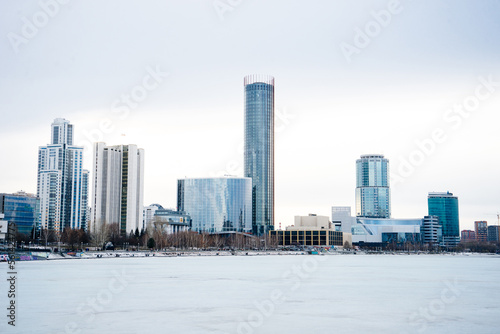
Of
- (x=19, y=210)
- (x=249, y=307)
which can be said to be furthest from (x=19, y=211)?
(x=249, y=307)

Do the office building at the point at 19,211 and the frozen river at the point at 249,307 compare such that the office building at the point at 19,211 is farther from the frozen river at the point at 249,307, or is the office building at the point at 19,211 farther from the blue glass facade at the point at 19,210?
the frozen river at the point at 249,307

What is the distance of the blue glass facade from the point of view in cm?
19250

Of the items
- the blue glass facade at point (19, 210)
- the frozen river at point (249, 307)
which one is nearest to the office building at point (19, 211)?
the blue glass facade at point (19, 210)

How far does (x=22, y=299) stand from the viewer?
131 feet

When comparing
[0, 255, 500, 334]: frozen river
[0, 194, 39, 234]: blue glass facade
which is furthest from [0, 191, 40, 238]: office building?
[0, 255, 500, 334]: frozen river

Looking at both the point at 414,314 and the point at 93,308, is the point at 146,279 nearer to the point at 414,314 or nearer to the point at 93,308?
the point at 93,308

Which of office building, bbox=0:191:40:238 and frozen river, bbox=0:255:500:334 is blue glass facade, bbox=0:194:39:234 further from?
frozen river, bbox=0:255:500:334

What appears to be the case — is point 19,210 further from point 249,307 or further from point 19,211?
point 249,307

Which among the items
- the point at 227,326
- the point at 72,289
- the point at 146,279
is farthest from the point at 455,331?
the point at 146,279

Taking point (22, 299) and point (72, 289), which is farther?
point (72, 289)

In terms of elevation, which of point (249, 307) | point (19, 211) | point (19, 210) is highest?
point (19, 210)

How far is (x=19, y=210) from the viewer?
196125 millimetres

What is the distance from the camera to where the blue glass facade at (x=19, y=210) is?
192500mm

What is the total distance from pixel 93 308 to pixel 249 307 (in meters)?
9.43
